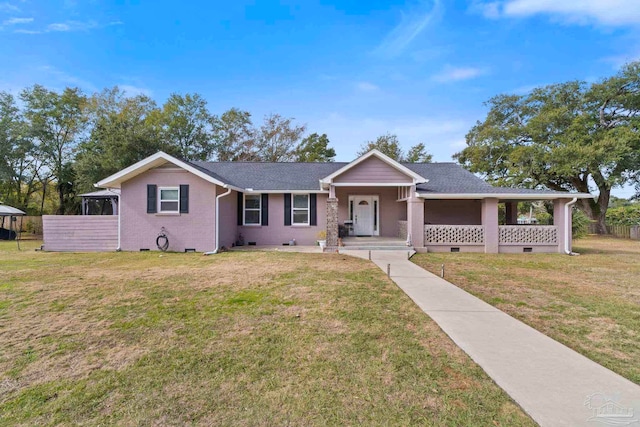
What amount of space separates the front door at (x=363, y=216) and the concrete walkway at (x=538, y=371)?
10125 mm

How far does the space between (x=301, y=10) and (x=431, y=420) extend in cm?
1564

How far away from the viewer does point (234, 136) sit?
32281 mm

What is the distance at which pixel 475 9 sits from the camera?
12.6 metres

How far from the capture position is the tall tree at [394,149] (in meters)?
32.1

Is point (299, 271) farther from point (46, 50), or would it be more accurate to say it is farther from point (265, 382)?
point (46, 50)

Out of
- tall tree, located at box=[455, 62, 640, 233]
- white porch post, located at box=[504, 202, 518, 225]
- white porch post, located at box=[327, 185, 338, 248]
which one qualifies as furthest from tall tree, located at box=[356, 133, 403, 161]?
white porch post, located at box=[327, 185, 338, 248]

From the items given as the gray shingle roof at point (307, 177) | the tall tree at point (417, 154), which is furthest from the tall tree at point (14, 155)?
the tall tree at point (417, 154)

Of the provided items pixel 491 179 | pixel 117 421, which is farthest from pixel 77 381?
pixel 491 179

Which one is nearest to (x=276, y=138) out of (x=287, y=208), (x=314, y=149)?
(x=314, y=149)

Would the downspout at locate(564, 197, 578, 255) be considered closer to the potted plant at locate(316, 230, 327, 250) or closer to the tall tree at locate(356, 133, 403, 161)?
the potted plant at locate(316, 230, 327, 250)

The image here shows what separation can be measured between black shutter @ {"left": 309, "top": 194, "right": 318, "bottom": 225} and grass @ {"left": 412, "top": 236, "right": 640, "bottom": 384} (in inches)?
210

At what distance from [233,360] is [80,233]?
45.8 feet

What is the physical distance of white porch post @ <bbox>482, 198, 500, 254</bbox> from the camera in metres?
12.9

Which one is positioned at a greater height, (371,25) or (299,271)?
(371,25)
